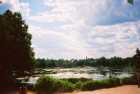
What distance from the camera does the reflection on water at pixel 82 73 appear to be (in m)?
3.34

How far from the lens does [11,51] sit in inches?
127

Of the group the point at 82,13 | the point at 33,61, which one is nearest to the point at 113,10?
the point at 82,13

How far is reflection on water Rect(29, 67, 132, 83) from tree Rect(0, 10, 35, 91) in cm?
16

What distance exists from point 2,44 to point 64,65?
59cm

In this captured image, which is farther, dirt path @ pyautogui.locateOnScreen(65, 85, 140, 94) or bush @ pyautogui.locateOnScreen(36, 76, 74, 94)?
dirt path @ pyautogui.locateOnScreen(65, 85, 140, 94)

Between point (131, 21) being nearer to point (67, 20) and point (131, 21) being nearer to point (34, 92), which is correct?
point (67, 20)

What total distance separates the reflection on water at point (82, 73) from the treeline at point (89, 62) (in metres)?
0.04

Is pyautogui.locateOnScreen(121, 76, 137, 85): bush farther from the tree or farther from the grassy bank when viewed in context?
the tree

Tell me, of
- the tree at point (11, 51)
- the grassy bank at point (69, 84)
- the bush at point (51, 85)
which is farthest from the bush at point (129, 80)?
the tree at point (11, 51)

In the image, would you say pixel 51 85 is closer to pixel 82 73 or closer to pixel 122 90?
pixel 82 73

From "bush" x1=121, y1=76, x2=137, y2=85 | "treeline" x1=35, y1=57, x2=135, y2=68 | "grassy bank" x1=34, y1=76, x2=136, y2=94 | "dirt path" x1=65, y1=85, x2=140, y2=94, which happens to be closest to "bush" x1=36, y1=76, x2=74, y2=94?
A: "grassy bank" x1=34, y1=76, x2=136, y2=94

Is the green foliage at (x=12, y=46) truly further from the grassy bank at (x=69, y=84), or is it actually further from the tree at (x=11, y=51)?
the grassy bank at (x=69, y=84)

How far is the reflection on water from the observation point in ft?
11.0

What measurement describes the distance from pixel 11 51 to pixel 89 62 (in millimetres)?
727
